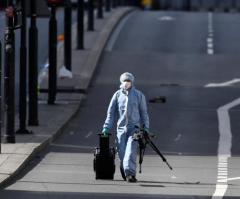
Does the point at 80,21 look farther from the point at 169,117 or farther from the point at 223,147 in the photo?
the point at 223,147

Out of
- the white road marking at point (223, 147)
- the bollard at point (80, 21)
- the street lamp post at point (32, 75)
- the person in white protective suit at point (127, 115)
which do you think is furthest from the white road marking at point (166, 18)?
the person in white protective suit at point (127, 115)

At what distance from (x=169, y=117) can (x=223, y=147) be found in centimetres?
556

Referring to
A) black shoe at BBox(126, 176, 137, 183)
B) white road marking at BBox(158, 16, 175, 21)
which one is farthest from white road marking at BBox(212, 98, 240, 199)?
white road marking at BBox(158, 16, 175, 21)

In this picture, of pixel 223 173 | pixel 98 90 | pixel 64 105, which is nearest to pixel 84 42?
pixel 98 90

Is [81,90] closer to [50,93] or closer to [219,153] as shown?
Answer: [50,93]

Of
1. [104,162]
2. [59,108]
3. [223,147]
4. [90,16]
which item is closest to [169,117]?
[59,108]

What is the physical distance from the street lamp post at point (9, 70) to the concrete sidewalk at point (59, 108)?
40 cm

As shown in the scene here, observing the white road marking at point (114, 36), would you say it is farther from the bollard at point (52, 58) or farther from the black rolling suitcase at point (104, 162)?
the black rolling suitcase at point (104, 162)

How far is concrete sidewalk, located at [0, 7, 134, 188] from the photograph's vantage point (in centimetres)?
2236

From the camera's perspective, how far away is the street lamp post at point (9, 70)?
80.5ft

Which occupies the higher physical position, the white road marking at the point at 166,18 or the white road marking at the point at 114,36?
the white road marking at the point at 114,36

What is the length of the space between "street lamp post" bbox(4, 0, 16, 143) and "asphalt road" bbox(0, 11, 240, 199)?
905 millimetres

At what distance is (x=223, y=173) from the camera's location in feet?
71.3

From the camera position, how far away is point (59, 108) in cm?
3356
